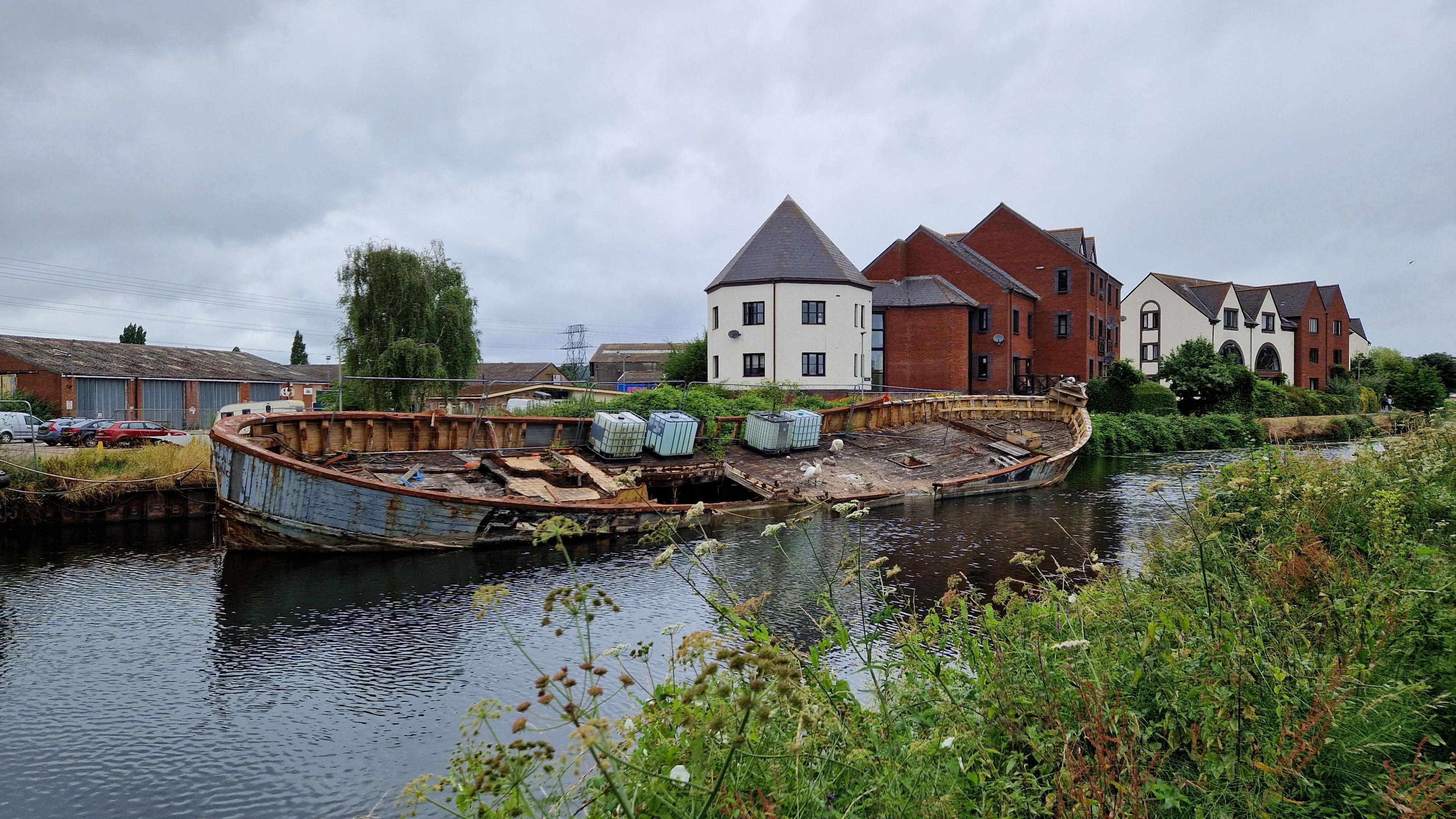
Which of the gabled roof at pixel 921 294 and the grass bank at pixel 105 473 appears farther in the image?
the gabled roof at pixel 921 294

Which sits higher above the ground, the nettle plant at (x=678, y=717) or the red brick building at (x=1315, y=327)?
the red brick building at (x=1315, y=327)

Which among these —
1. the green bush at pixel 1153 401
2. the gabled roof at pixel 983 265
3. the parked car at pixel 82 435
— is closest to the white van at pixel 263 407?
the parked car at pixel 82 435

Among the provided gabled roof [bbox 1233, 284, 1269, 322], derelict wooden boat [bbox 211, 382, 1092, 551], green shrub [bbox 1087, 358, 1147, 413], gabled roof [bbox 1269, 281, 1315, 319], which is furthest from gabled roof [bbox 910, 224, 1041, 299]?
gabled roof [bbox 1269, 281, 1315, 319]

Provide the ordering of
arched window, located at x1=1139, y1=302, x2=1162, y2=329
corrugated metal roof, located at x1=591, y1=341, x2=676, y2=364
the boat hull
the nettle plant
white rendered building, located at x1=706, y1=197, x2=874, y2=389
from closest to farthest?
the nettle plant → the boat hull → white rendered building, located at x1=706, y1=197, x2=874, y2=389 → arched window, located at x1=1139, y1=302, x2=1162, y2=329 → corrugated metal roof, located at x1=591, y1=341, x2=676, y2=364

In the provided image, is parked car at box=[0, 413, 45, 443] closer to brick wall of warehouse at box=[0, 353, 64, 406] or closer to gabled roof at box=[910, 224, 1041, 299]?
brick wall of warehouse at box=[0, 353, 64, 406]

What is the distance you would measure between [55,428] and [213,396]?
16.2m

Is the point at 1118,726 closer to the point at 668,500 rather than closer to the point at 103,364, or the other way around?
the point at 668,500

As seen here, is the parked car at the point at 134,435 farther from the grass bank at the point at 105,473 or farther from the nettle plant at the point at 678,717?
the nettle plant at the point at 678,717

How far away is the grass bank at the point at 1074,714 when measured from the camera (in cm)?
324

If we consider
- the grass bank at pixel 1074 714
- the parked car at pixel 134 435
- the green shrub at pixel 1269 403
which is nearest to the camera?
the grass bank at pixel 1074 714

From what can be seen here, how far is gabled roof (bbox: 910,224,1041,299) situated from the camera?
49312 millimetres

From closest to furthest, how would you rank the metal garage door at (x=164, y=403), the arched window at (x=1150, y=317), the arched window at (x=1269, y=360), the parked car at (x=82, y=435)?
the parked car at (x=82, y=435)
the metal garage door at (x=164, y=403)
the arched window at (x=1150, y=317)
the arched window at (x=1269, y=360)

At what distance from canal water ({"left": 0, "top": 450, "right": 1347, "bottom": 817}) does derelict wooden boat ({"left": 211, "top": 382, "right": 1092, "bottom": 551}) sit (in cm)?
73

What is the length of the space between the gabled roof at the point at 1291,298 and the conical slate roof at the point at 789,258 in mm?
50559
